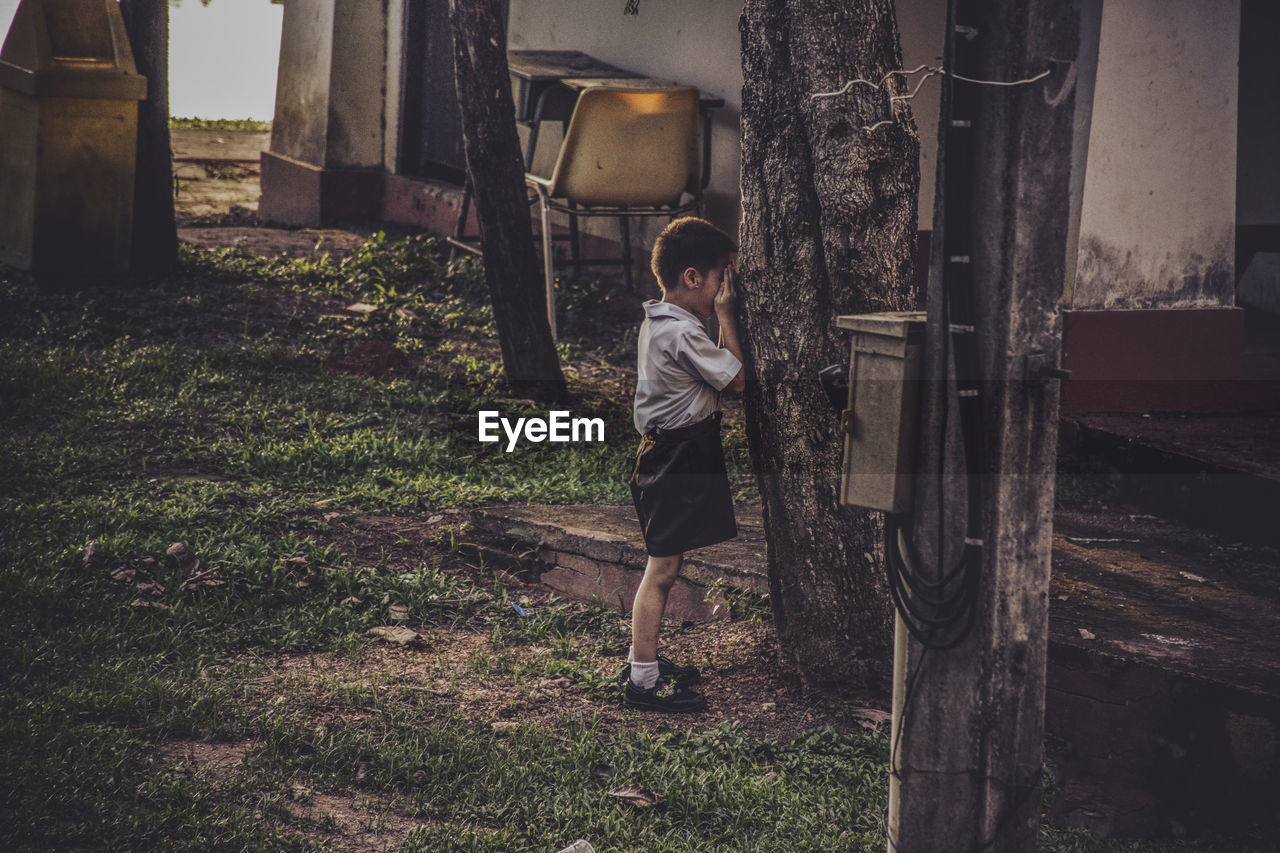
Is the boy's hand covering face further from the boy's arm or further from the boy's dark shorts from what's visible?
the boy's dark shorts

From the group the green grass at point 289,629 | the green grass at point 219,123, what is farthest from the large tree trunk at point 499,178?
the green grass at point 219,123

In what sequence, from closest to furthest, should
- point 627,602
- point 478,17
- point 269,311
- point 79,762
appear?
point 79,762
point 627,602
point 478,17
point 269,311

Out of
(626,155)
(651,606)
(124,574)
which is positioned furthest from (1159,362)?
(124,574)

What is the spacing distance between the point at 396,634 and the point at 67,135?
514 cm

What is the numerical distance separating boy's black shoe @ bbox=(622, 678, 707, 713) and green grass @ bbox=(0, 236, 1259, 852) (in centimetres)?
11

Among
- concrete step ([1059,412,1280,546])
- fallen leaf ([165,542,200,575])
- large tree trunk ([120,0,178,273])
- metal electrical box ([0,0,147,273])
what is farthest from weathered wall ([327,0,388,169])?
concrete step ([1059,412,1280,546])

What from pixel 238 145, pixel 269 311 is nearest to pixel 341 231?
pixel 269 311

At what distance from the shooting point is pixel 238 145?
1301 cm

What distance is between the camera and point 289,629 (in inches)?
151

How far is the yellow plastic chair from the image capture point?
258 inches

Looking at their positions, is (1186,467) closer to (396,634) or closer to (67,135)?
(396,634)

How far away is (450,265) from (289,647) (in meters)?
5.15

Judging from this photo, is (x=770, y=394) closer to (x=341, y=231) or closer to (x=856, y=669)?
(x=856, y=669)

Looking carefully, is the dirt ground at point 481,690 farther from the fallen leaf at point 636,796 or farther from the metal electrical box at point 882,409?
the metal electrical box at point 882,409
